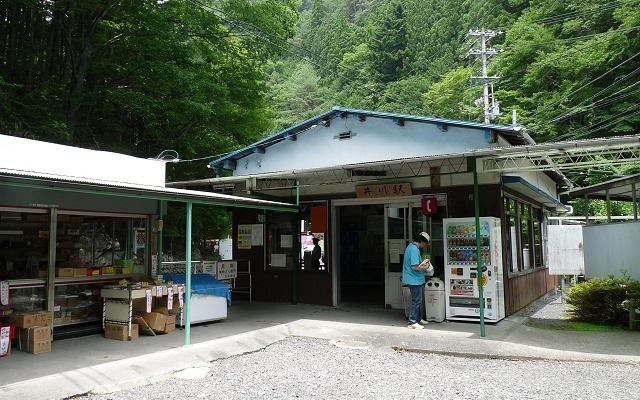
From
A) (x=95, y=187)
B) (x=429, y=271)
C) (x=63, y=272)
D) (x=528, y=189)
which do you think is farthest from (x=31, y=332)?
(x=528, y=189)

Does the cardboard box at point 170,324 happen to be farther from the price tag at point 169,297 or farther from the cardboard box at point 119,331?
the cardboard box at point 119,331

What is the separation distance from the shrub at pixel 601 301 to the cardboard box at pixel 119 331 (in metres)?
8.28

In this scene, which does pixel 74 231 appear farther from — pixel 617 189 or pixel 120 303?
pixel 617 189

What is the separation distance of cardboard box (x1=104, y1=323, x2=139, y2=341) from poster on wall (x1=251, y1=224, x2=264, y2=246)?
4.71m

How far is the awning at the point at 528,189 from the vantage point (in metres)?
9.78

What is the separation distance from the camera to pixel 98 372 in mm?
5988

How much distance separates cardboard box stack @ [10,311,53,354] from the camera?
7.14m

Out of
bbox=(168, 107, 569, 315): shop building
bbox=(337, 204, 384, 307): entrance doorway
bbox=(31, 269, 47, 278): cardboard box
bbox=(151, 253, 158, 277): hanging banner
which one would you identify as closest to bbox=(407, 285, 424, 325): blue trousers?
bbox=(168, 107, 569, 315): shop building

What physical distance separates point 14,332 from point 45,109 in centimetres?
732

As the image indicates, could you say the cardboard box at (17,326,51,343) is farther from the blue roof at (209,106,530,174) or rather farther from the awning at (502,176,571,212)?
the awning at (502,176,571,212)

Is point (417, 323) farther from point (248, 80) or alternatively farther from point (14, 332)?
point (248, 80)

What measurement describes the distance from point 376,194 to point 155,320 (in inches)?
209

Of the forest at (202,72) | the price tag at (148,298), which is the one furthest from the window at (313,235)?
the forest at (202,72)

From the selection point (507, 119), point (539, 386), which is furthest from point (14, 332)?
point (507, 119)
